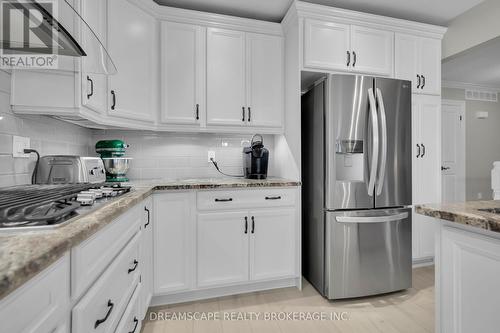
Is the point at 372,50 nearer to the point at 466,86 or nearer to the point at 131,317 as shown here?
the point at 131,317

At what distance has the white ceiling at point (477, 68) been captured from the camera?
343 centimetres

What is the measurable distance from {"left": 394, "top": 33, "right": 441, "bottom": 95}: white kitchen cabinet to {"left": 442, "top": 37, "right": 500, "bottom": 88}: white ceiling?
95 centimetres

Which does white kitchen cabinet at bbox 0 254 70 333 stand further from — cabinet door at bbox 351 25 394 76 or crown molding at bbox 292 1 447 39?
cabinet door at bbox 351 25 394 76

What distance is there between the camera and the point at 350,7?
2.38 metres

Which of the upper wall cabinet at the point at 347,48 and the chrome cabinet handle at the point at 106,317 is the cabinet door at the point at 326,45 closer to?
the upper wall cabinet at the point at 347,48

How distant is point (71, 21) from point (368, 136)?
201cm

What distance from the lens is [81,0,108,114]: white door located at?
4.26ft

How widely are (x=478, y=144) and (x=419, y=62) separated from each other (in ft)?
11.5

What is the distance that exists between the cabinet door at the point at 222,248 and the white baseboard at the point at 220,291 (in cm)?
12

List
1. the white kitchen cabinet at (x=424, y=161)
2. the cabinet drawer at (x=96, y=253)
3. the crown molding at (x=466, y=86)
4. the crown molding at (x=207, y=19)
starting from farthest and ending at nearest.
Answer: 1. the crown molding at (x=466, y=86)
2. the white kitchen cabinet at (x=424, y=161)
3. the crown molding at (x=207, y=19)
4. the cabinet drawer at (x=96, y=253)

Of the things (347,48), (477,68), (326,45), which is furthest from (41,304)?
(477,68)

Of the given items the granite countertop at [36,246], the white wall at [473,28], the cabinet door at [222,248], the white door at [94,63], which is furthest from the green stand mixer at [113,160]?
the white wall at [473,28]

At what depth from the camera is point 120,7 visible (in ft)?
6.15

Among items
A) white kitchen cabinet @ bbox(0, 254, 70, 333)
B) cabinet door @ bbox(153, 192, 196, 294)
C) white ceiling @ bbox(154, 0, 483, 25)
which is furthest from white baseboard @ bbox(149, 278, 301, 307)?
white ceiling @ bbox(154, 0, 483, 25)
